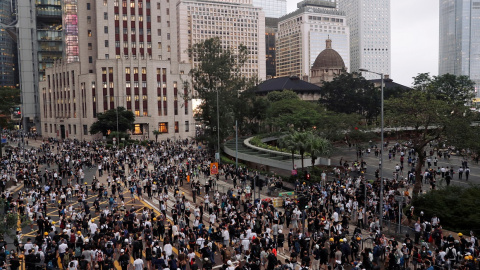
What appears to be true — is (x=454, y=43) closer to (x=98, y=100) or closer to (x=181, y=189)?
(x=98, y=100)

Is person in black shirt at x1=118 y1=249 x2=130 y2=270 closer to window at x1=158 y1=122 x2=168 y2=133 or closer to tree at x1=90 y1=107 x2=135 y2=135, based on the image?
tree at x1=90 y1=107 x2=135 y2=135

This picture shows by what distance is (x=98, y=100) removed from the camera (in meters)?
83.7

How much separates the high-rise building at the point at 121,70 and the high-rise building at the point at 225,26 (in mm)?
76191

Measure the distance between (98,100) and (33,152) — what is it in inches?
1270

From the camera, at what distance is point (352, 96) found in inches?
3127

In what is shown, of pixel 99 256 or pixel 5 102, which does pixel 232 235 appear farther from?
pixel 5 102

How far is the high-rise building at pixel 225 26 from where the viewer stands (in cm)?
17188

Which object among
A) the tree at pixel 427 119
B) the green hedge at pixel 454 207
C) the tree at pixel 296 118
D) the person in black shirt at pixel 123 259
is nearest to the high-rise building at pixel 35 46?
the tree at pixel 296 118

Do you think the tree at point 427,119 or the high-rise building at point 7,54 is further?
the high-rise building at point 7,54

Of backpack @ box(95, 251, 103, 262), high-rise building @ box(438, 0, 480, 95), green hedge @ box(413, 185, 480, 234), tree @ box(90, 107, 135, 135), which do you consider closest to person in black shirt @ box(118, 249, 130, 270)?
backpack @ box(95, 251, 103, 262)

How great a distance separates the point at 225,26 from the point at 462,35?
11047cm

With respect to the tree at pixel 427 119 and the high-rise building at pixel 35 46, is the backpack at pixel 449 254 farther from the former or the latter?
the high-rise building at pixel 35 46

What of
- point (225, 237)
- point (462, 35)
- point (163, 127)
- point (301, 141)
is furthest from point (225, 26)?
point (225, 237)

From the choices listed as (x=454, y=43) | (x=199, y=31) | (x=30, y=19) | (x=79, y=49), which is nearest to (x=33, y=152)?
(x=79, y=49)
